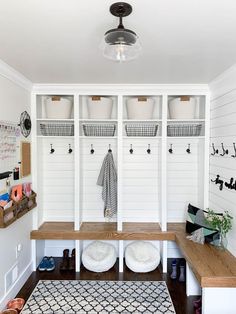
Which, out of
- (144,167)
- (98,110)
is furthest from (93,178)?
(98,110)

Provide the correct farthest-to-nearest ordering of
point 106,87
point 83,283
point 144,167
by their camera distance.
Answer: point 144,167 → point 106,87 → point 83,283

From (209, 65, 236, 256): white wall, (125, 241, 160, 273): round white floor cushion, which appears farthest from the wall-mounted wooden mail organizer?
(209, 65, 236, 256): white wall

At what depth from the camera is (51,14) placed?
60.2 inches

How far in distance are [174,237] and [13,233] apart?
70.0 inches

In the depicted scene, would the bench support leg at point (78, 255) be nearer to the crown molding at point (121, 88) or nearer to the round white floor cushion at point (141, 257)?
the round white floor cushion at point (141, 257)

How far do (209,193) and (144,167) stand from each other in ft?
2.92

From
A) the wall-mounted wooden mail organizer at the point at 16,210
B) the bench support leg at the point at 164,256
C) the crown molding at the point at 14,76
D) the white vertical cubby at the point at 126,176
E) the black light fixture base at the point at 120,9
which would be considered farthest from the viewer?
the white vertical cubby at the point at 126,176

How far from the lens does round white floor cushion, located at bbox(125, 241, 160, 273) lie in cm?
320

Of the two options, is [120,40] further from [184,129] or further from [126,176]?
[126,176]

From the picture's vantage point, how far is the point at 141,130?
10.8 feet

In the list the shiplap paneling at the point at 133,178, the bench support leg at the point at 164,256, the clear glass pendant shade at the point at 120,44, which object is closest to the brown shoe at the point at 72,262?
the shiplap paneling at the point at 133,178

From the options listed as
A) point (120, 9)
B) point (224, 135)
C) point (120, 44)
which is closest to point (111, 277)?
point (224, 135)

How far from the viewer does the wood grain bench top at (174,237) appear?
2146 mm

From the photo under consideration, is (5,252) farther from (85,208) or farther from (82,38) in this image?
(82,38)
